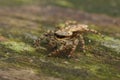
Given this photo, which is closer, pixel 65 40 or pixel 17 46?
pixel 65 40

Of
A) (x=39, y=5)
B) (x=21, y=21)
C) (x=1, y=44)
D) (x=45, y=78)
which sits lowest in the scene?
(x=45, y=78)

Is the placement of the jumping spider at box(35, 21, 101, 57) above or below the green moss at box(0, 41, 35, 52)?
above

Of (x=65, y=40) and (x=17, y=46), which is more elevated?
(x=65, y=40)

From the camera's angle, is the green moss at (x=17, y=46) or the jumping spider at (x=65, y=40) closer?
the jumping spider at (x=65, y=40)

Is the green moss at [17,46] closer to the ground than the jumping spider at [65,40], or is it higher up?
closer to the ground

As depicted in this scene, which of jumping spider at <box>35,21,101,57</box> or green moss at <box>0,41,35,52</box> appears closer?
jumping spider at <box>35,21,101,57</box>

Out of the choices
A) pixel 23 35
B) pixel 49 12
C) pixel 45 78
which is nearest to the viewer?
pixel 45 78

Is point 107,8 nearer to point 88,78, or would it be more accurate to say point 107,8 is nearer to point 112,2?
point 112,2

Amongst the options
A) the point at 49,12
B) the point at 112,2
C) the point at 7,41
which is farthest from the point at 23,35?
the point at 112,2
